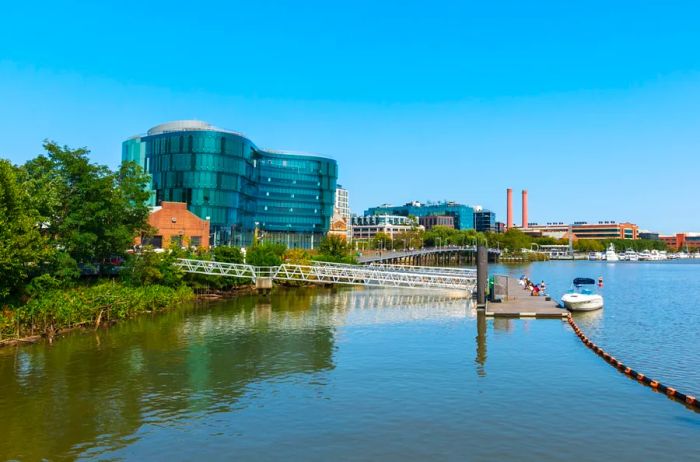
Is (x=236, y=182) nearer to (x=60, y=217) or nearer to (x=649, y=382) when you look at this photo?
(x=60, y=217)

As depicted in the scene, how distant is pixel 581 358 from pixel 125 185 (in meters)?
46.2

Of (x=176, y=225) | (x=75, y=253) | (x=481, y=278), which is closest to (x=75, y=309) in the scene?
(x=75, y=253)

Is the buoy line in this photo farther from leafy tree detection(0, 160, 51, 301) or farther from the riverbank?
leafy tree detection(0, 160, 51, 301)

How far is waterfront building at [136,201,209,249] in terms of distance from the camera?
336 ft

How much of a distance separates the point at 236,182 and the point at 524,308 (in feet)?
365

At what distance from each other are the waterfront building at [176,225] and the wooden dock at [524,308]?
5955 centimetres

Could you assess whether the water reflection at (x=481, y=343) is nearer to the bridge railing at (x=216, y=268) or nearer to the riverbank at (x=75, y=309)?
the riverbank at (x=75, y=309)

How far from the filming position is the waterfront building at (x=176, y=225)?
103m

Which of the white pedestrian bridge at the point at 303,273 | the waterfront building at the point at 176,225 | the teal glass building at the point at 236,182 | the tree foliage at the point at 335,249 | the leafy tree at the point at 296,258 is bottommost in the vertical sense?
the white pedestrian bridge at the point at 303,273

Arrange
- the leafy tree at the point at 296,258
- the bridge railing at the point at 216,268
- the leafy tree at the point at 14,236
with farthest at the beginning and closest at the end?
the leafy tree at the point at 296,258
the bridge railing at the point at 216,268
the leafy tree at the point at 14,236

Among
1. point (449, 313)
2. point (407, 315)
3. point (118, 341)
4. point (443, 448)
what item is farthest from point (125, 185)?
point (443, 448)

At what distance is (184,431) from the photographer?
22.6m

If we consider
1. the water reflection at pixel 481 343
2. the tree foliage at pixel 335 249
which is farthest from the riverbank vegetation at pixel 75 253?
the tree foliage at pixel 335 249

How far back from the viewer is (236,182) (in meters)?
154
